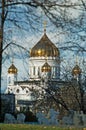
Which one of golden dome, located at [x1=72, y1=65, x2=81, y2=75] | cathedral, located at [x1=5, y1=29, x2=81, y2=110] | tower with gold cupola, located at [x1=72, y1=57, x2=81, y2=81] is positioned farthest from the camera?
golden dome, located at [x1=72, y1=65, x2=81, y2=75]

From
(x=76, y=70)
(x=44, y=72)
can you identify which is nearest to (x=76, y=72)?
(x=76, y=70)

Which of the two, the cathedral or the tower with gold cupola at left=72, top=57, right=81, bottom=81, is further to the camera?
the tower with gold cupola at left=72, top=57, right=81, bottom=81

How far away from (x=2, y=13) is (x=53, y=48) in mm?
2692

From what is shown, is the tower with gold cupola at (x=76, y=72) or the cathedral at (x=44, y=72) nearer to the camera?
the cathedral at (x=44, y=72)

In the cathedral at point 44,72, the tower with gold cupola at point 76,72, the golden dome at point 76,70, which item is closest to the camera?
the cathedral at point 44,72

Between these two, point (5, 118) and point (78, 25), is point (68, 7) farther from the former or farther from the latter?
point (5, 118)

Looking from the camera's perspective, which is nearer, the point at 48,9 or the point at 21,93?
the point at 48,9

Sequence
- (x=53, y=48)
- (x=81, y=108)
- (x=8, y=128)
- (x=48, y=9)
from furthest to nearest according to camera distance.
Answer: (x=81, y=108) → (x=53, y=48) → (x=48, y=9) → (x=8, y=128)

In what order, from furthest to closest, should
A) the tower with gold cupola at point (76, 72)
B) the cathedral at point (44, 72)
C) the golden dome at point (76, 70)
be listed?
the golden dome at point (76, 70), the tower with gold cupola at point (76, 72), the cathedral at point (44, 72)

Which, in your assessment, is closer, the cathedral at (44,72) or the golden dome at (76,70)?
the cathedral at (44,72)

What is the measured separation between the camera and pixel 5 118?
28.8 meters

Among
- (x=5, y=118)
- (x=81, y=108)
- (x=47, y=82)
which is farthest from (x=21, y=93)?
(x=5, y=118)

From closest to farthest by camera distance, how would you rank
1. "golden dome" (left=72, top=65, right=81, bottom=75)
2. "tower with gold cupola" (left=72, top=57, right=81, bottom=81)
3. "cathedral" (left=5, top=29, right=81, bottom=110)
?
"cathedral" (left=5, top=29, right=81, bottom=110) → "tower with gold cupola" (left=72, top=57, right=81, bottom=81) → "golden dome" (left=72, top=65, right=81, bottom=75)

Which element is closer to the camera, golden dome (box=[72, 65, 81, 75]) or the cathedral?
the cathedral
